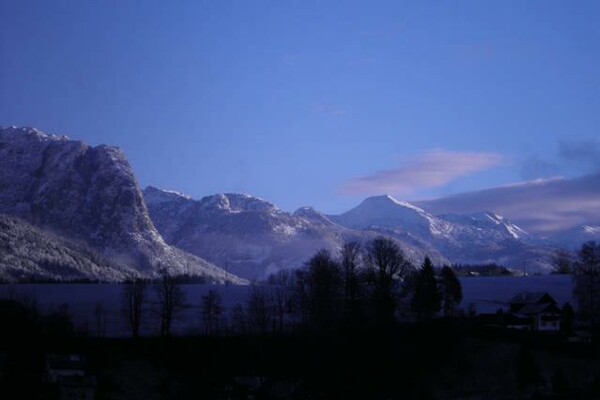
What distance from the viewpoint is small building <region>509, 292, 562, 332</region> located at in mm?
100125

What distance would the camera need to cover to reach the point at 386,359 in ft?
267

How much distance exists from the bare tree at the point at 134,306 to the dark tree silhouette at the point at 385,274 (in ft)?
77.6

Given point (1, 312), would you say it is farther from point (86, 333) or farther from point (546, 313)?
point (546, 313)

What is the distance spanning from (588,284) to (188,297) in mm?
50007

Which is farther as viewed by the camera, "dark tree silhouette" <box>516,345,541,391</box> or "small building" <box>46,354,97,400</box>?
"dark tree silhouette" <box>516,345,541,391</box>

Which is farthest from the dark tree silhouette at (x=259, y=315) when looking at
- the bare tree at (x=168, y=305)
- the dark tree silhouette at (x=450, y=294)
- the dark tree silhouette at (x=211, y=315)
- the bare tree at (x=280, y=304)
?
the dark tree silhouette at (x=450, y=294)

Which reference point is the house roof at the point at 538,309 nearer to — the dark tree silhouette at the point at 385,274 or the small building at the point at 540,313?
the small building at the point at 540,313

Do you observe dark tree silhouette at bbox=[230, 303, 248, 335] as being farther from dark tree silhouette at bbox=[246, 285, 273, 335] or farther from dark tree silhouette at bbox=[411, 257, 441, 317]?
dark tree silhouette at bbox=[411, 257, 441, 317]

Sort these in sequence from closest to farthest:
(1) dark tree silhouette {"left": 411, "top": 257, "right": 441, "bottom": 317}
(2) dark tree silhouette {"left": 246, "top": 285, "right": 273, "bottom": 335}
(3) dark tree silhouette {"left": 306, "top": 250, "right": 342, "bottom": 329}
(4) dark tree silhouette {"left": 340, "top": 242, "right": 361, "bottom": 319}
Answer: (3) dark tree silhouette {"left": 306, "top": 250, "right": 342, "bottom": 329}, (4) dark tree silhouette {"left": 340, "top": 242, "right": 361, "bottom": 319}, (2) dark tree silhouette {"left": 246, "top": 285, "right": 273, "bottom": 335}, (1) dark tree silhouette {"left": 411, "top": 257, "right": 441, "bottom": 317}

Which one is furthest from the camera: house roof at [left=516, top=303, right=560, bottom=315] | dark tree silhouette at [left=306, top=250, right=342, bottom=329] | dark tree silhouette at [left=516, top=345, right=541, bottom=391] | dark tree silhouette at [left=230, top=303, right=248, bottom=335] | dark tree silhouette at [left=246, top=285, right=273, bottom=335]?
house roof at [left=516, top=303, right=560, bottom=315]

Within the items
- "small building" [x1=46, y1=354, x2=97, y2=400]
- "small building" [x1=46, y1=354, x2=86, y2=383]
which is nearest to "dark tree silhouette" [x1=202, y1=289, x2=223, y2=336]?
"small building" [x1=46, y1=354, x2=86, y2=383]

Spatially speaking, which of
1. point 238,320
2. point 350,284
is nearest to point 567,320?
point 350,284

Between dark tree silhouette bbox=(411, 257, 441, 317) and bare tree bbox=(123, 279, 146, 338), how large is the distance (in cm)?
2759

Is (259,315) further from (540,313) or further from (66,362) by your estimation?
(540,313)
